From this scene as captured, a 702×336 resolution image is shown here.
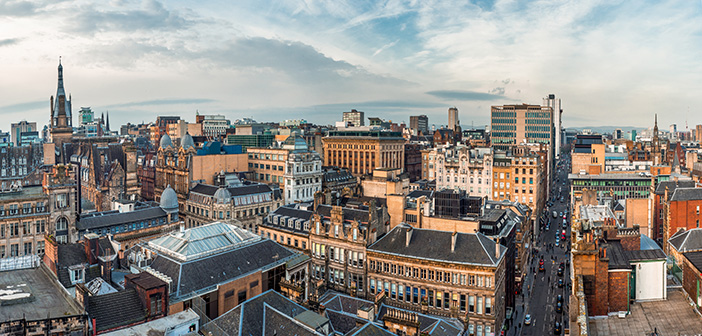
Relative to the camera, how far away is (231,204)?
4277 inches

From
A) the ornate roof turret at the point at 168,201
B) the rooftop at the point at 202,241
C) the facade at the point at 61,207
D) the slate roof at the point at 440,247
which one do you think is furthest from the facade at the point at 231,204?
the rooftop at the point at 202,241

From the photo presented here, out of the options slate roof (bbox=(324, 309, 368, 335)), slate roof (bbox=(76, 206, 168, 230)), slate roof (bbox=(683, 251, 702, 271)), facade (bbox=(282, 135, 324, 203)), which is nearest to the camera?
slate roof (bbox=(683, 251, 702, 271))

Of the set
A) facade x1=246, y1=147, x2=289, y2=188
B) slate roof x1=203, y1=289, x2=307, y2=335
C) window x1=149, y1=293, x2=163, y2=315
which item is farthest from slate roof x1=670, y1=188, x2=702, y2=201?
facade x1=246, y1=147, x2=289, y2=188

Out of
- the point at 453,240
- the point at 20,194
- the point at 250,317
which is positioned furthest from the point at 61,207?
the point at 453,240

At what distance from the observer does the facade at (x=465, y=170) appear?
142875 mm

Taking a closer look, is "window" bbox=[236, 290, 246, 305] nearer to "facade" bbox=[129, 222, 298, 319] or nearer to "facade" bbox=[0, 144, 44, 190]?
"facade" bbox=[129, 222, 298, 319]

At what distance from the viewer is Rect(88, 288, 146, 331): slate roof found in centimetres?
3828

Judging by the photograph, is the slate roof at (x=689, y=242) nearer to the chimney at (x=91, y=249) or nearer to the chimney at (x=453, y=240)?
the chimney at (x=453, y=240)

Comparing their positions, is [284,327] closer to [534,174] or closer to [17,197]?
[17,197]

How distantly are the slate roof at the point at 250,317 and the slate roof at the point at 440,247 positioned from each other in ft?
94.4

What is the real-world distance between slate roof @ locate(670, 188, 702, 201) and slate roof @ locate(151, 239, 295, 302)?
66631 mm

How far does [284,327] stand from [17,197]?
6557 cm

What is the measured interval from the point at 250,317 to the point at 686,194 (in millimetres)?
76438

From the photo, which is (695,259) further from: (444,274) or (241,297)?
(241,297)
